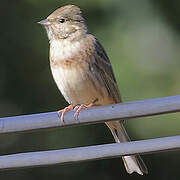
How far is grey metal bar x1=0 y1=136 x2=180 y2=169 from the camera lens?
10.6 feet

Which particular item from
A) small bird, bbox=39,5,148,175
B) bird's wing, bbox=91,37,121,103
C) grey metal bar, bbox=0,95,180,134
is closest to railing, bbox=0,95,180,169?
grey metal bar, bbox=0,95,180,134

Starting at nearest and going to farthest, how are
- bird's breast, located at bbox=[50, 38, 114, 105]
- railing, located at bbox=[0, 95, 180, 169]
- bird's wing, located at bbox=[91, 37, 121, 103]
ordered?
railing, located at bbox=[0, 95, 180, 169]
bird's breast, located at bbox=[50, 38, 114, 105]
bird's wing, located at bbox=[91, 37, 121, 103]

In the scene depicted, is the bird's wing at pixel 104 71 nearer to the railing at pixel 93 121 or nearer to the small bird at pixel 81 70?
the small bird at pixel 81 70

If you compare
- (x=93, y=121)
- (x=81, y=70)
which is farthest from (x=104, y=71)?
(x=93, y=121)

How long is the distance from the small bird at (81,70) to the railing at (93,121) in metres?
1.83

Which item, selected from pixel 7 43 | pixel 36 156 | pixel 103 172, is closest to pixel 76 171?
pixel 103 172

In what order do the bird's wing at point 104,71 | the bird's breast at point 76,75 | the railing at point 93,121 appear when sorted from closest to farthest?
the railing at point 93,121
the bird's breast at point 76,75
the bird's wing at point 104,71

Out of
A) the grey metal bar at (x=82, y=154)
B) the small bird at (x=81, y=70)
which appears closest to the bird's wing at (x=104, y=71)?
the small bird at (x=81, y=70)

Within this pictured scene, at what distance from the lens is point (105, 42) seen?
6836 mm

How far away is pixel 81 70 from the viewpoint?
17.7 feet

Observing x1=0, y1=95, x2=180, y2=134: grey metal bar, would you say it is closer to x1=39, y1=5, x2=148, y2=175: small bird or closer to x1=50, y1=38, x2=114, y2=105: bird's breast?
x1=39, y1=5, x2=148, y2=175: small bird

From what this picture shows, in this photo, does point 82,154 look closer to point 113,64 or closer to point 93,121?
point 93,121

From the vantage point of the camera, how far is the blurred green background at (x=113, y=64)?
21.7 ft

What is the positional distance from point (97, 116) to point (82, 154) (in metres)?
0.19
